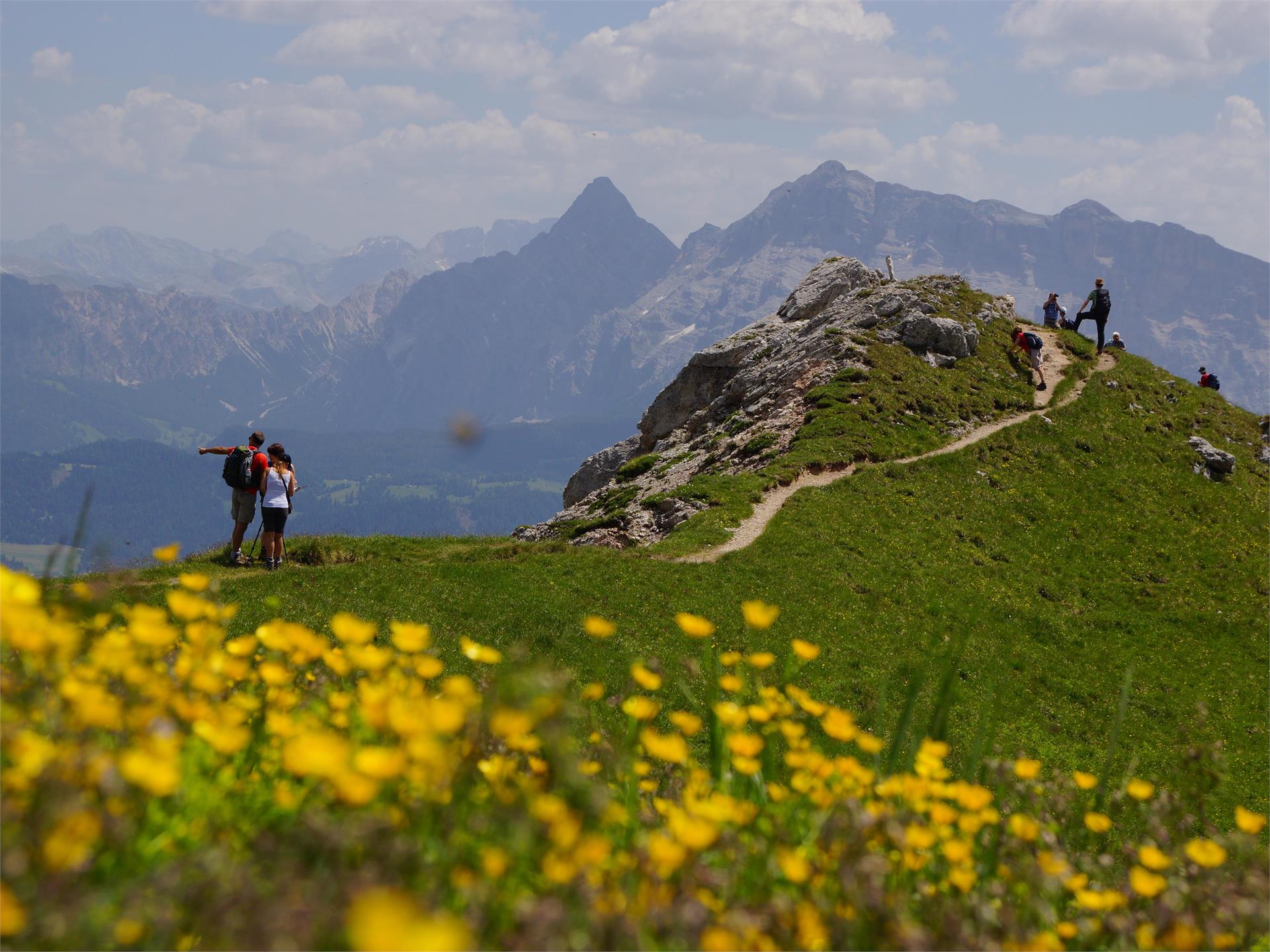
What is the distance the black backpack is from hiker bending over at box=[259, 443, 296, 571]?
1.70 ft

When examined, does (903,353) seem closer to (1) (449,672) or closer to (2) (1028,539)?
(2) (1028,539)

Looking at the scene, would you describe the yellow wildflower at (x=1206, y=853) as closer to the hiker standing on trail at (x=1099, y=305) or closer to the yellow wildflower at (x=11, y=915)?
the yellow wildflower at (x=11, y=915)

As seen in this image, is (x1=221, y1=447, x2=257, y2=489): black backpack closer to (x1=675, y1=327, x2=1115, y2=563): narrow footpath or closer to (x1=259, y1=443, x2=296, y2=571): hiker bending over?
(x1=259, y1=443, x2=296, y2=571): hiker bending over

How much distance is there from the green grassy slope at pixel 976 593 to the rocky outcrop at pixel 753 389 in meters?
5.16

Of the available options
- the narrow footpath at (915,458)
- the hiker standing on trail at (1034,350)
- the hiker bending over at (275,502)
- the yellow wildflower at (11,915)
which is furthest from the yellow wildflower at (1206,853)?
the hiker standing on trail at (1034,350)

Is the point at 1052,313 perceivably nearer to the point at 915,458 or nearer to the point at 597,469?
the point at 915,458

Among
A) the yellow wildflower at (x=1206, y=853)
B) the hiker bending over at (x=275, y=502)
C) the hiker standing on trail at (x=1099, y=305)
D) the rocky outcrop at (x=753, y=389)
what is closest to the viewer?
the yellow wildflower at (x=1206, y=853)

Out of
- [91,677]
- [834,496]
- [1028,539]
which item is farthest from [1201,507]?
[91,677]

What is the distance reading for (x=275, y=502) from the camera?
2647 cm

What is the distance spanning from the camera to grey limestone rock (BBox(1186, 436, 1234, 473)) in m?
40.9

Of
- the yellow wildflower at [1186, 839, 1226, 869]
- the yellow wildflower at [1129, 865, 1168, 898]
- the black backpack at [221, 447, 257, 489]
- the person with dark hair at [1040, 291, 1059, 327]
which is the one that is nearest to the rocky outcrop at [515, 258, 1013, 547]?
the person with dark hair at [1040, 291, 1059, 327]

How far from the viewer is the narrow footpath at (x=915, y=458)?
30.4 meters

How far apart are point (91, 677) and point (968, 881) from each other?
4325mm

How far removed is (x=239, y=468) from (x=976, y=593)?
935 inches
